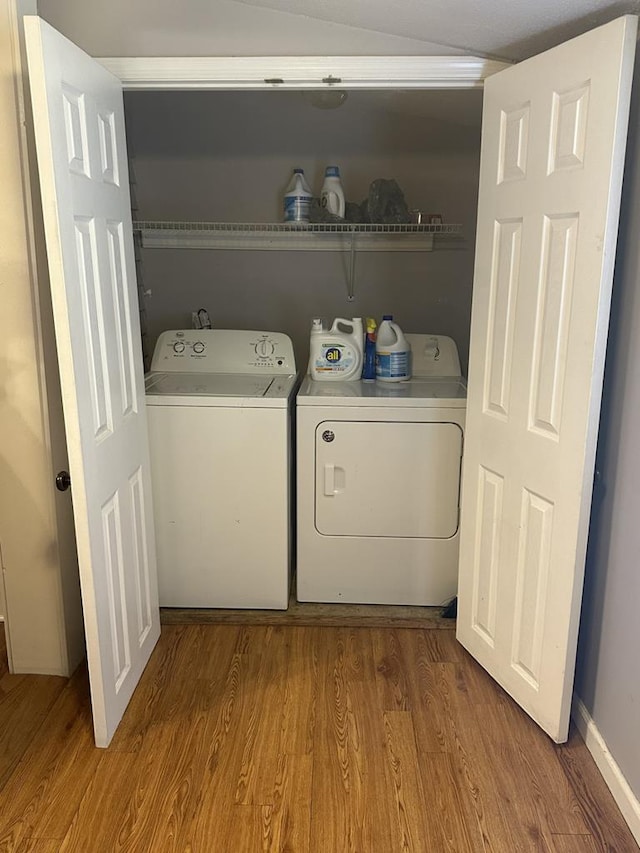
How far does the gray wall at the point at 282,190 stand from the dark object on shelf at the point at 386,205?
6.9 inches

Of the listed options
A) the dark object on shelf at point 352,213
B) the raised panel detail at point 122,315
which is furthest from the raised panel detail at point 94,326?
the dark object on shelf at point 352,213

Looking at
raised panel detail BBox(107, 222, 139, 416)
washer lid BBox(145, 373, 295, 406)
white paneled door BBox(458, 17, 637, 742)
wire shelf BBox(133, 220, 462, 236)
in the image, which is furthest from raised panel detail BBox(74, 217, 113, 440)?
wire shelf BBox(133, 220, 462, 236)

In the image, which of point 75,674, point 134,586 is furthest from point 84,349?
point 75,674

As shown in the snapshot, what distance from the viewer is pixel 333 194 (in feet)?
10.2

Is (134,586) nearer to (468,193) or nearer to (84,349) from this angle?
(84,349)

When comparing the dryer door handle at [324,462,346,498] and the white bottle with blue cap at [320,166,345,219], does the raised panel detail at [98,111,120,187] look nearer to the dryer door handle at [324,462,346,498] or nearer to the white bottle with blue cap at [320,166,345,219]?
the dryer door handle at [324,462,346,498]

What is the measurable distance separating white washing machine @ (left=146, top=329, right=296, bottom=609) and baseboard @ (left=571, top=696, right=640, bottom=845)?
1.09m

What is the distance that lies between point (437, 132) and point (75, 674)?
2712 millimetres

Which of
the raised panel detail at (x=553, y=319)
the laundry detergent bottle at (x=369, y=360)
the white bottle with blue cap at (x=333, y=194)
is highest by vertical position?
the white bottle with blue cap at (x=333, y=194)

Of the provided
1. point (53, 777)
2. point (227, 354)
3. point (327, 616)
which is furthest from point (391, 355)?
point (53, 777)

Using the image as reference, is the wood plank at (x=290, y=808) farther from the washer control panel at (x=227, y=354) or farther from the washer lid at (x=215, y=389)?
the washer control panel at (x=227, y=354)

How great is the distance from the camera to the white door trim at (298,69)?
6.61ft

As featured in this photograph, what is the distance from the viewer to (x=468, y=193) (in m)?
3.31

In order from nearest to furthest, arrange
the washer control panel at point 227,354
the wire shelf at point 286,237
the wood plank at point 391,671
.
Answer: the wood plank at point 391,671 < the washer control panel at point 227,354 < the wire shelf at point 286,237
